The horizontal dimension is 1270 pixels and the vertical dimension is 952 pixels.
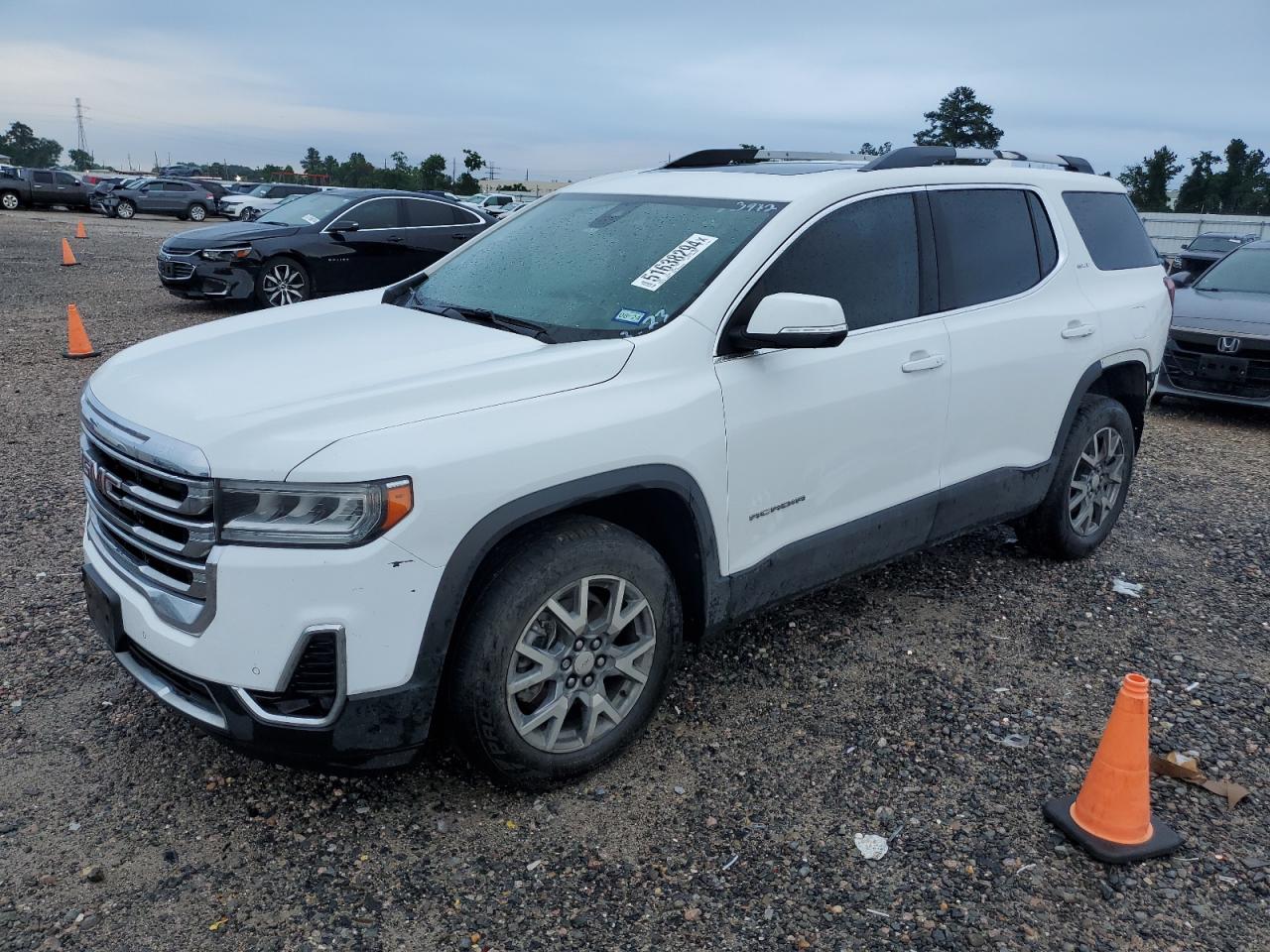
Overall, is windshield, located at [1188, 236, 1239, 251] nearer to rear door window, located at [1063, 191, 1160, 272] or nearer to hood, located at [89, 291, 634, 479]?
rear door window, located at [1063, 191, 1160, 272]

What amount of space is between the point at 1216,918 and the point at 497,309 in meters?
2.89

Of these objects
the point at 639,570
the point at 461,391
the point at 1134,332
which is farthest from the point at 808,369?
the point at 1134,332

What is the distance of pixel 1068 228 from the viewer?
4762mm

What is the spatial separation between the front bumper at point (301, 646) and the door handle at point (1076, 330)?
128 inches

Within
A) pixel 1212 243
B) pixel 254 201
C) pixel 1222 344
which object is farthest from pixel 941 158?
pixel 254 201

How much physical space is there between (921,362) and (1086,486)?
1700 millimetres

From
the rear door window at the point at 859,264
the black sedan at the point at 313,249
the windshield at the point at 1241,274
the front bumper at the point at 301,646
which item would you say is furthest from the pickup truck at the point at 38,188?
the front bumper at the point at 301,646

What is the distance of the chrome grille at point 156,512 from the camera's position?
263 cm

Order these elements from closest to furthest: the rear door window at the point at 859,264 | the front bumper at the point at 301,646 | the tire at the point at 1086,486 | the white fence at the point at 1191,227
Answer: the front bumper at the point at 301,646 < the rear door window at the point at 859,264 < the tire at the point at 1086,486 < the white fence at the point at 1191,227

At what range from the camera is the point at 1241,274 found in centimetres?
958

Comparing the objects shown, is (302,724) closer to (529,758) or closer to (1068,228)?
(529,758)

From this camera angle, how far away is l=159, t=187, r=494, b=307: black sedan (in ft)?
38.6

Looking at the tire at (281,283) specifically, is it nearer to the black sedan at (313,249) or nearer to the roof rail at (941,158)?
the black sedan at (313,249)

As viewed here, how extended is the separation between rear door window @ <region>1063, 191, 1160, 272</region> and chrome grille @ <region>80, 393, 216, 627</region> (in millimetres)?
4061
